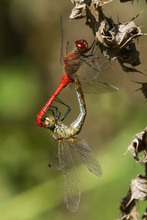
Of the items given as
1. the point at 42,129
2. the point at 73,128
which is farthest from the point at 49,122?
the point at 42,129

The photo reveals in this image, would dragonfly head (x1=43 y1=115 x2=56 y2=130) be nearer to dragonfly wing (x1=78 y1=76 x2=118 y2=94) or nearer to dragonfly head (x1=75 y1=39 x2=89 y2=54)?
dragonfly wing (x1=78 y1=76 x2=118 y2=94)

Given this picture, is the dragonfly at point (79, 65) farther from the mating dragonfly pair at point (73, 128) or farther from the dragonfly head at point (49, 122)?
the dragonfly head at point (49, 122)

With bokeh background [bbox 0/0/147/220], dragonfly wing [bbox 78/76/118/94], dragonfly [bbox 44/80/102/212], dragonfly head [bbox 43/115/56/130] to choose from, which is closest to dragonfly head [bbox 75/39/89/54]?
dragonfly wing [bbox 78/76/118/94]

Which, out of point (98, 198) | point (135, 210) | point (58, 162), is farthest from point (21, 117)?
point (135, 210)

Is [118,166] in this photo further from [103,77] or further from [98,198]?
[103,77]

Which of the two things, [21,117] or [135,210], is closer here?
[135,210]

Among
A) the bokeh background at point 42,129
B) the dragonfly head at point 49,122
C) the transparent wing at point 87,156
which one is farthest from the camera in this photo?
the bokeh background at point 42,129

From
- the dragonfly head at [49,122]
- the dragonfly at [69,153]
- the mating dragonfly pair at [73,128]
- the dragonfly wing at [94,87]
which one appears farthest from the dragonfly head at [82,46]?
the dragonfly head at [49,122]
